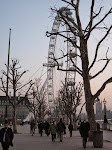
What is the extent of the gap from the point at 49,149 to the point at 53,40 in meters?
52.0

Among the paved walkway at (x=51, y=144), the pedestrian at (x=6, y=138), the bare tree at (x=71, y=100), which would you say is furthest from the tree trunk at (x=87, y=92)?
the bare tree at (x=71, y=100)

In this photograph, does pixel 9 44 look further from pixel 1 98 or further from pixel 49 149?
pixel 1 98

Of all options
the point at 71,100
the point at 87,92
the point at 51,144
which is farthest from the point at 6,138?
the point at 71,100

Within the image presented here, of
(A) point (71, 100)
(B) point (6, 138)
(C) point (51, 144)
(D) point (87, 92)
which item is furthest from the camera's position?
(A) point (71, 100)

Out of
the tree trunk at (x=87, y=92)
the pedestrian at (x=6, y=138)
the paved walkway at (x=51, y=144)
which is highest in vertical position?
the tree trunk at (x=87, y=92)

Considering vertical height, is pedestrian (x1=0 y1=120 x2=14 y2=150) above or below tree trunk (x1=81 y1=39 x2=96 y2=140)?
below

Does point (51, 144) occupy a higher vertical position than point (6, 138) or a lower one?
lower

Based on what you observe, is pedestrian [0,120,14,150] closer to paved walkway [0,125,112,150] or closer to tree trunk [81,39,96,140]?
paved walkway [0,125,112,150]

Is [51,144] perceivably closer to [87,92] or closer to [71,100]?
[87,92]

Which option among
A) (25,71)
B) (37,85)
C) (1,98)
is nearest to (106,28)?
(25,71)

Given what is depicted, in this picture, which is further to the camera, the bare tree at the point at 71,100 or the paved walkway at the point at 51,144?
the bare tree at the point at 71,100

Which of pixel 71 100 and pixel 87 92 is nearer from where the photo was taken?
pixel 87 92

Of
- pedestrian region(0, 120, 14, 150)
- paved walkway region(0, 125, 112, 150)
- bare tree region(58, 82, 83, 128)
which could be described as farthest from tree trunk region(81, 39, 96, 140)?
bare tree region(58, 82, 83, 128)

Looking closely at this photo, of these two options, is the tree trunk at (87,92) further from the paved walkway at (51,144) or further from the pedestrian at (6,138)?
the pedestrian at (6,138)
